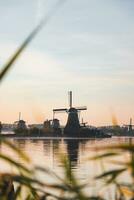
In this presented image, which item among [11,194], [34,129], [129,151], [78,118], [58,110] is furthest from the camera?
[34,129]

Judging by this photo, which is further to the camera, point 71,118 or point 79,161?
point 71,118

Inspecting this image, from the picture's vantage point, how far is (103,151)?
1.61m

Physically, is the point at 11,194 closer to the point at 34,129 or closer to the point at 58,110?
the point at 58,110

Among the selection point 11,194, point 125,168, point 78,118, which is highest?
point 78,118

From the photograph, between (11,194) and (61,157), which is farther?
(11,194)

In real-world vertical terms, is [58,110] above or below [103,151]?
above

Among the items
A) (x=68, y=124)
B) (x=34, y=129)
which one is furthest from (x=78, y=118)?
(x=34, y=129)

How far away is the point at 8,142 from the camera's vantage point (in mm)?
1561

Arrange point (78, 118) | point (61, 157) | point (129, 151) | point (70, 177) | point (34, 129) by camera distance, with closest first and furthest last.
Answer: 1. point (129, 151)
2. point (70, 177)
3. point (61, 157)
4. point (78, 118)
5. point (34, 129)

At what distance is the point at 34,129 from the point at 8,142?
14494 centimetres

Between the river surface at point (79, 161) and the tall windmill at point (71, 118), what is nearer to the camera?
the river surface at point (79, 161)

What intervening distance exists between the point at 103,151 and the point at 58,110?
113 meters

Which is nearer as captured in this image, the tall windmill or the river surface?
the river surface

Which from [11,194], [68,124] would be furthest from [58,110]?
[11,194]
